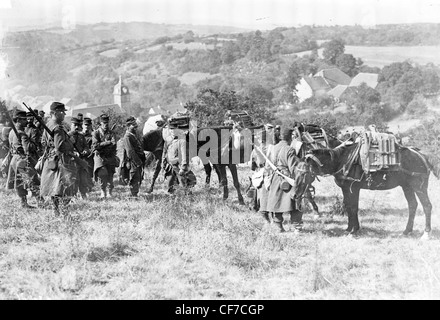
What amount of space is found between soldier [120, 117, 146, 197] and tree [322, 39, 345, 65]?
90438 mm

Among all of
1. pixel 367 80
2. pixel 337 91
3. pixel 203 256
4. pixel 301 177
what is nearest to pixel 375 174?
pixel 301 177

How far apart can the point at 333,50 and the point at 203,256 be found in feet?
319

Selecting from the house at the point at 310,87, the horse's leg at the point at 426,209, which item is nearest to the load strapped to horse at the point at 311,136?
the horse's leg at the point at 426,209

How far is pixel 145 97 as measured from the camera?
9544cm

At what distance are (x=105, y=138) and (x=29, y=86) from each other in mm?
90187

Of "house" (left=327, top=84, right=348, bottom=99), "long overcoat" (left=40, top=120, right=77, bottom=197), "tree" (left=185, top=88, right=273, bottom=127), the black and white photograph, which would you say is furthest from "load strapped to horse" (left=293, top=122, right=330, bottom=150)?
"house" (left=327, top=84, right=348, bottom=99)

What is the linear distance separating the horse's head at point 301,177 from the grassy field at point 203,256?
32.1 inches

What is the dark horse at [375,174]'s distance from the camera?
770cm

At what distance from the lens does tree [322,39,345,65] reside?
95062 mm

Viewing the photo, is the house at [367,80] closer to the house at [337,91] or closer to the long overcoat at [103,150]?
the house at [337,91]

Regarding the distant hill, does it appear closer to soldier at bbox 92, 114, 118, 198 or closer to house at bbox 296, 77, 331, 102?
house at bbox 296, 77, 331, 102

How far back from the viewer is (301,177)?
7.36 m

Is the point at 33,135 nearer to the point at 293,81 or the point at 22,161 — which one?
the point at 22,161
